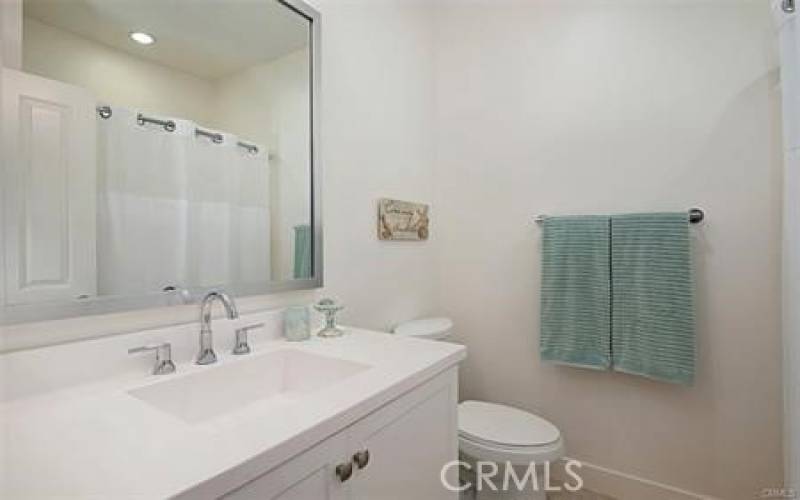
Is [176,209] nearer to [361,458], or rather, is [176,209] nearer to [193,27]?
[193,27]

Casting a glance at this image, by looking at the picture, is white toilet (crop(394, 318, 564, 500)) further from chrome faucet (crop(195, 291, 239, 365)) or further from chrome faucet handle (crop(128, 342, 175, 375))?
chrome faucet handle (crop(128, 342, 175, 375))

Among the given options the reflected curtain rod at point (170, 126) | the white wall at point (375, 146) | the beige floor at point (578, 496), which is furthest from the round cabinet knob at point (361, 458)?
the beige floor at point (578, 496)

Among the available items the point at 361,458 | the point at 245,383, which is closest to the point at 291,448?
the point at 361,458

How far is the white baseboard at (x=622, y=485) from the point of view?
156 cm

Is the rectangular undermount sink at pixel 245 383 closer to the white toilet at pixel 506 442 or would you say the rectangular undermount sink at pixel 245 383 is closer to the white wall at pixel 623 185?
the white toilet at pixel 506 442

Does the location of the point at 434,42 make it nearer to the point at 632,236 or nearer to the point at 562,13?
the point at 562,13

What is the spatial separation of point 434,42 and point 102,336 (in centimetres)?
204

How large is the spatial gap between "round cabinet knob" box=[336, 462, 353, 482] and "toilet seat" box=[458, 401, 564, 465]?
80 cm

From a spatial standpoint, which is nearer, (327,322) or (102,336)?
(102,336)

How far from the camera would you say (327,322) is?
1.31m

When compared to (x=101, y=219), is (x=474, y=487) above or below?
below

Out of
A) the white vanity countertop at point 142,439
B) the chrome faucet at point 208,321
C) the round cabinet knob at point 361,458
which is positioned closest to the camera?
the white vanity countertop at point 142,439

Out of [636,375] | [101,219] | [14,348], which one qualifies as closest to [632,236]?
[636,375]

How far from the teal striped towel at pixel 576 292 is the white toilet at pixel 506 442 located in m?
0.36
